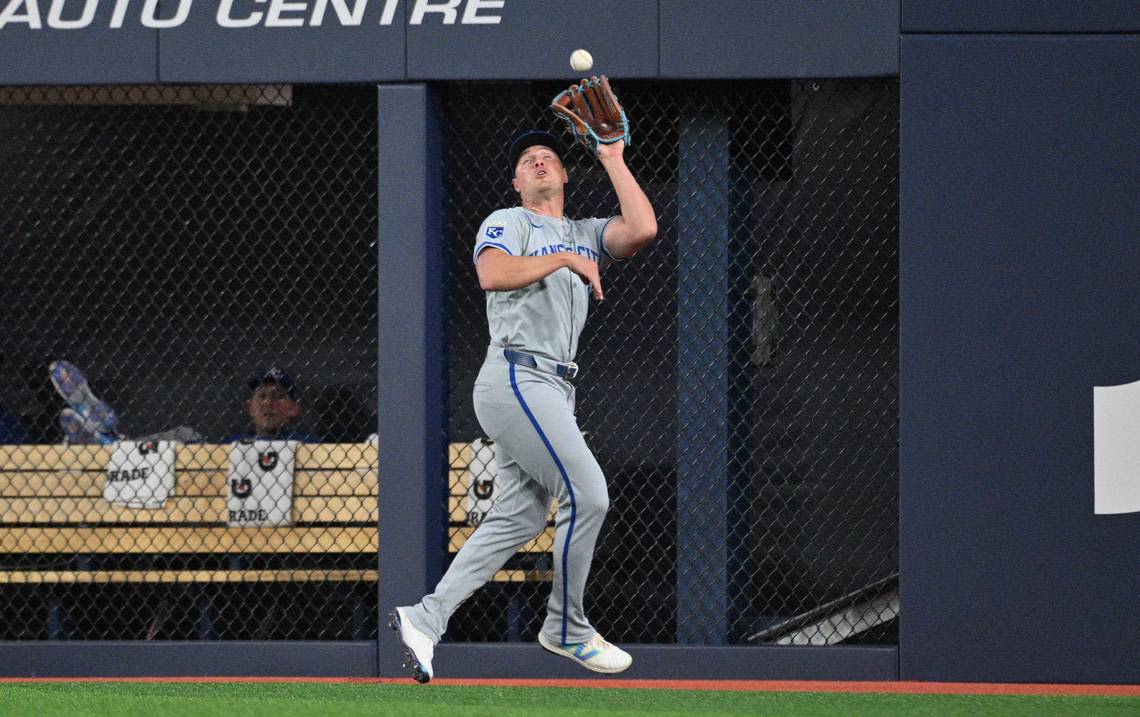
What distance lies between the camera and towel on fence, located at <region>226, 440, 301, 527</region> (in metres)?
6.32

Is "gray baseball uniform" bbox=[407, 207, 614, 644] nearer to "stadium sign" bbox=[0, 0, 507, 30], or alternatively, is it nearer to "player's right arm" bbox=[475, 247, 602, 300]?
"player's right arm" bbox=[475, 247, 602, 300]

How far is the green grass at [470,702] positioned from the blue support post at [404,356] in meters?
0.50

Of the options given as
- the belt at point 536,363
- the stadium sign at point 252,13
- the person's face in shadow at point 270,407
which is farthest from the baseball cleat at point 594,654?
the stadium sign at point 252,13

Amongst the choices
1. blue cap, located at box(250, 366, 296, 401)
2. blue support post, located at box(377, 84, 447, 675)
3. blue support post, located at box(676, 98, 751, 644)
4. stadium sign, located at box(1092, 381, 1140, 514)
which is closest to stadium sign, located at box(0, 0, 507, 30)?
blue support post, located at box(377, 84, 447, 675)

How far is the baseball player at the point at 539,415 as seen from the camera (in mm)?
4531

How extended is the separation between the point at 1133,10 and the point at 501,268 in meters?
2.88

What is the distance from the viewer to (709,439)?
6.12m

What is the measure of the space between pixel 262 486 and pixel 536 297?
2193mm

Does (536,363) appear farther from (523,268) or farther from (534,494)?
(534,494)

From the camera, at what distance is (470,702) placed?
5.11 meters

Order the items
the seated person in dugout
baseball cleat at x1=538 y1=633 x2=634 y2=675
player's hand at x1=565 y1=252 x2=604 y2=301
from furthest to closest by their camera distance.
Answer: the seated person in dugout < baseball cleat at x1=538 y1=633 x2=634 y2=675 < player's hand at x1=565 y1=252 x2=604 y2=301

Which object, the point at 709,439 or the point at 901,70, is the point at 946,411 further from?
the point at 901,70

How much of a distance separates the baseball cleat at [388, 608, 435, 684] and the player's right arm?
108 centimetres

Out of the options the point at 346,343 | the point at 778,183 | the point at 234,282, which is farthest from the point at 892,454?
the point at 234,282
